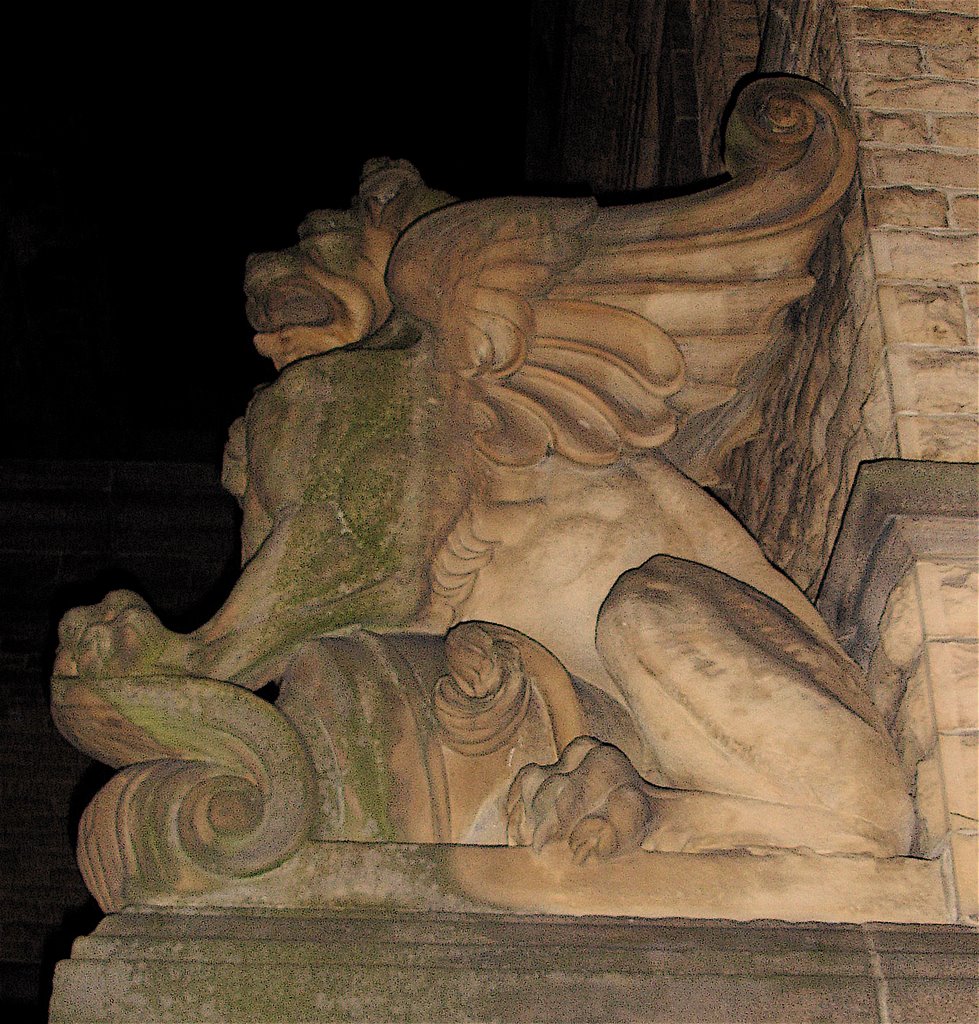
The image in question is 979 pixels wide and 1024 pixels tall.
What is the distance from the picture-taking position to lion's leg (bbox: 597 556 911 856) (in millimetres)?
1989

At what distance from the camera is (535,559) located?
2387 mm

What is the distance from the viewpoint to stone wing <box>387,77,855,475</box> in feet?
8.14

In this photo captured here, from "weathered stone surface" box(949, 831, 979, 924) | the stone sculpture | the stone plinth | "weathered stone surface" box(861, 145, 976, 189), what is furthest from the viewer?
"weathered stone surface" box(861, 145, 976, 189)

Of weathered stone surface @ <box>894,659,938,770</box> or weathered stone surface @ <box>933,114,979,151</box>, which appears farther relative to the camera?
weathered stone surface @ <box>933,114,979,151</box>

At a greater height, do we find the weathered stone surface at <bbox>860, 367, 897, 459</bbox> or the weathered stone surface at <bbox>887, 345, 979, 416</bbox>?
the weathered stone surface at <bbox>887, 345, 979, 416</bbox>

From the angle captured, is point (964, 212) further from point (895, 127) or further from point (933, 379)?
point (933, 379)

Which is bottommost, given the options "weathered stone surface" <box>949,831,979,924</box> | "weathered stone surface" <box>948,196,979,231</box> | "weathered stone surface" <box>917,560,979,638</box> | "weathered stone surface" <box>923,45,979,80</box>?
"weathered stone surface" <box>949,831,979,924</box>

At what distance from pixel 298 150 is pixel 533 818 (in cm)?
693

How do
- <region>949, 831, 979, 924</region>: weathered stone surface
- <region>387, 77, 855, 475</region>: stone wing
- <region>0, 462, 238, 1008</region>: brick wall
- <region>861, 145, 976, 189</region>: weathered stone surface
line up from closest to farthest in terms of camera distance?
<region>949, 831, 979, 924</region>: weathered stone surface
<region>387, 77, 855, 475</region>: stone wing
<region>861, 145, 976, 189</region>: weathered stone surface
<region>0, 462, 238, 1008</region>: brick wall

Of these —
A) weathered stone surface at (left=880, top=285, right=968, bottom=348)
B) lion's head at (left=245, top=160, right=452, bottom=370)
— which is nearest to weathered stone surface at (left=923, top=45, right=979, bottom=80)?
weathered stone surface at (left=880, top=285, right=968, bottom=348)

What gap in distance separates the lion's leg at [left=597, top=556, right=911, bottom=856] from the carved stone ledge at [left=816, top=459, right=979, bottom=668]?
140 mm

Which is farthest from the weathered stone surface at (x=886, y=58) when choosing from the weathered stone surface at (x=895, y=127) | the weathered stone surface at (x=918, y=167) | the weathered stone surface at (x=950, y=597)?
the weathered stone surface at (x=950, y=597)

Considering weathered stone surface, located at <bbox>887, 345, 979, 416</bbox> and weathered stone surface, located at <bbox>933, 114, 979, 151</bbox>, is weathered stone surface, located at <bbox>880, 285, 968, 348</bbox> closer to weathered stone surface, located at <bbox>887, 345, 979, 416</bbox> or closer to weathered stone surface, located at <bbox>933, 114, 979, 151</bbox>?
weathered stone surface, located at <bbox>887, 345, 979, 416</bbox>

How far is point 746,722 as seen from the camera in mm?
2039
